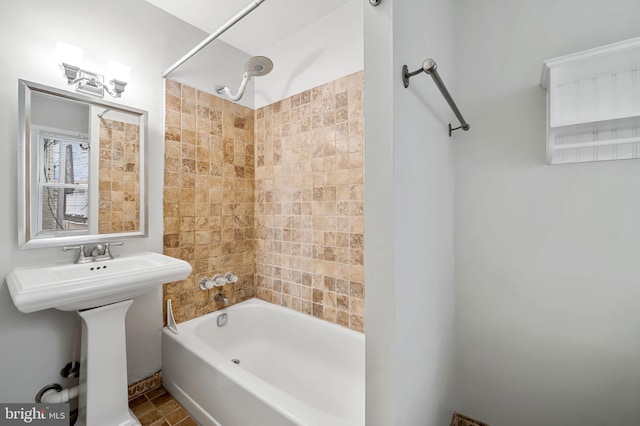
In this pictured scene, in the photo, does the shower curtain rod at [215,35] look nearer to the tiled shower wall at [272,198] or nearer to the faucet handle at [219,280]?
the tiled shower wall at [272,198]

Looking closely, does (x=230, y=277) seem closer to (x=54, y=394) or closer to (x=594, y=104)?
(x=54, y=394)

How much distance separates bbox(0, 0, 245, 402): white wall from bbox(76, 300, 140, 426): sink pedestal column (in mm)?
250

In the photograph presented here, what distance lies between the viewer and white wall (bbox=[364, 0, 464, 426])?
780 mm

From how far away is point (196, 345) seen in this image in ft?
5.15

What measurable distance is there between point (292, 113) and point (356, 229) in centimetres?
109

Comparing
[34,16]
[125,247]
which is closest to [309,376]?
[125,247]

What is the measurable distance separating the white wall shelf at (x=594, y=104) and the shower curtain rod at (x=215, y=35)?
137cm

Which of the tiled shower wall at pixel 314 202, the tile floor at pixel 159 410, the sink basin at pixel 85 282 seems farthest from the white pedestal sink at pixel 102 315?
the tiled shower wall at pixel 314 202

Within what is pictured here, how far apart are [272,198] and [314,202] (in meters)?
0.46

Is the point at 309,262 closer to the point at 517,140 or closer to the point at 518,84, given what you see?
the point at 517,140

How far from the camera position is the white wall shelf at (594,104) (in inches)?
40.2

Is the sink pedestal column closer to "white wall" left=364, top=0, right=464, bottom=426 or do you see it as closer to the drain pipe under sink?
the drain pipe under sink

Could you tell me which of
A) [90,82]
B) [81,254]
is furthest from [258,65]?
[81,254]

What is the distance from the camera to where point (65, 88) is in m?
1.42
